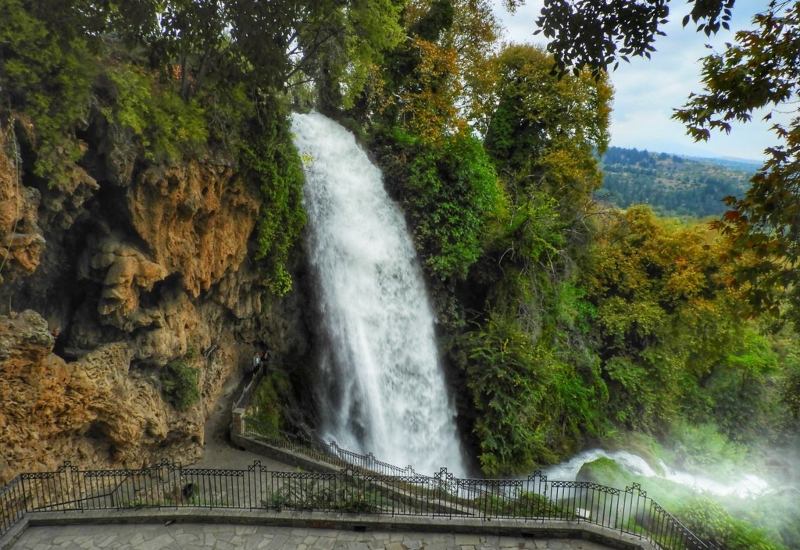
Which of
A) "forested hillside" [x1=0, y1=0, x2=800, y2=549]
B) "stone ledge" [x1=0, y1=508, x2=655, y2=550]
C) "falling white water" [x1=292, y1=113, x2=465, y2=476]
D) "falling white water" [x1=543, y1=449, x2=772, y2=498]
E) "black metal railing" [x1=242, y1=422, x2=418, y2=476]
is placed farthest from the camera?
"falling white water" [x1=543, y1=449, x2=772, y2=498]

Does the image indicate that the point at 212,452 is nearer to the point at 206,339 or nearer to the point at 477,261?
the point at 206,339

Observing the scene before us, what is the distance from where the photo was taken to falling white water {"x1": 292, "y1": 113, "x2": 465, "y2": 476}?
14617 mm

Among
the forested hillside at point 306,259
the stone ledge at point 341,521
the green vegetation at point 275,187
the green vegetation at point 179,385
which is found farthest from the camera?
the green vegetation at point 275,187

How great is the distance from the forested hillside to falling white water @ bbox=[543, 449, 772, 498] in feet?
2.25

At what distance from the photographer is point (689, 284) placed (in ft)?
63.9

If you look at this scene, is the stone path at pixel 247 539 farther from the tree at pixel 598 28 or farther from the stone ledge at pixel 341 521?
the tree at pixel 598 28

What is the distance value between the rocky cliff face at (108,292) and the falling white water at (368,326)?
305 centimetres

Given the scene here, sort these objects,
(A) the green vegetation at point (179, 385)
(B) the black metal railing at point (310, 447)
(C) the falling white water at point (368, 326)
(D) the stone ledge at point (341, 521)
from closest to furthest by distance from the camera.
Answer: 1. (D) the stone ledge at point (341, 521)
2. (A) the green vegetation at point (179, 385)
3. (B) the black metal railing at point (310, 447)
4. (C) the falling white water at point (368, 326)

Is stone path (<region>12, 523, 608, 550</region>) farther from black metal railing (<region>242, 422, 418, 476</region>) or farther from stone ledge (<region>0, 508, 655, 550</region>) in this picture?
black metal railing (<region>242, 422, 418, 476</region>)

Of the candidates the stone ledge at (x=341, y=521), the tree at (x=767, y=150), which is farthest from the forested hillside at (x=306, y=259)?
the stone ledge at (x=341, y=521)

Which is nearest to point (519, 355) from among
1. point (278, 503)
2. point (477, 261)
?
point (477, 261)

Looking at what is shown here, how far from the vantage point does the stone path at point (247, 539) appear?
7.96m

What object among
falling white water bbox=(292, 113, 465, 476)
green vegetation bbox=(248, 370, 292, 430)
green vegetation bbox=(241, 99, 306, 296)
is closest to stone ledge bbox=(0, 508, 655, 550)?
green vegetation bbox=(248, 370, 292, 430)

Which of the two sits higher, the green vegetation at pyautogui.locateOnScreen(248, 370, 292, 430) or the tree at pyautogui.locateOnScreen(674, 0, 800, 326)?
the tree at pyautogui.locateOnScreen(674, 0, 800, 326)
